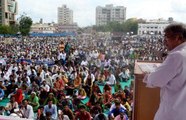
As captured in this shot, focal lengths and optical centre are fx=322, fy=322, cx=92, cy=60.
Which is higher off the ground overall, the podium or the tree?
the tree

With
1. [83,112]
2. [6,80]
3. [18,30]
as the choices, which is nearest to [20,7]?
[18,30]

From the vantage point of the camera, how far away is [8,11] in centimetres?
521

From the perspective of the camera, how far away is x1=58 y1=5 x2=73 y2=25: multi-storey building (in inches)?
167

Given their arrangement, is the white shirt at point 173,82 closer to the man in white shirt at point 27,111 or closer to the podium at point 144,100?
the podium at point 144,100

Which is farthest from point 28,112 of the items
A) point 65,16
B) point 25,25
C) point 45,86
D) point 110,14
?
point 25,25

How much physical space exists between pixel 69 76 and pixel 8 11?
6.50ft

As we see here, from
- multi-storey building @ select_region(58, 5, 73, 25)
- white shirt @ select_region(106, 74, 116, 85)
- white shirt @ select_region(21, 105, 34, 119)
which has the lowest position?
white shirt @ select_region(21, 105, 34, 119)

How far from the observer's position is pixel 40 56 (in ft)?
15.8

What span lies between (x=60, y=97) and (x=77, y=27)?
1.29 meters

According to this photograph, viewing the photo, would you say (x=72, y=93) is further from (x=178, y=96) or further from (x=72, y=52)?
(x=178, y=96)

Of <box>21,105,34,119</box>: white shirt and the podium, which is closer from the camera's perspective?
the podium

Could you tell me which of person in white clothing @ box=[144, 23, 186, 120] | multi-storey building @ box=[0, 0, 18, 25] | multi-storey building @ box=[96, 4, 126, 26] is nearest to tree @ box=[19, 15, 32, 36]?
multi-storey building @ box=[0, 0, 18, 25]

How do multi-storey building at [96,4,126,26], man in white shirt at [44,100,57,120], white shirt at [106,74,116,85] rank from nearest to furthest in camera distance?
1. man in white shirt at [44,100,57,120]
2. white shirt at [106,74,116,85]
3. multi-storey building at [96,4,126,26]

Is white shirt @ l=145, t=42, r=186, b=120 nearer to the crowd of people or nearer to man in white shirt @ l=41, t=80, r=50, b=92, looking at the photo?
the crowd of people
